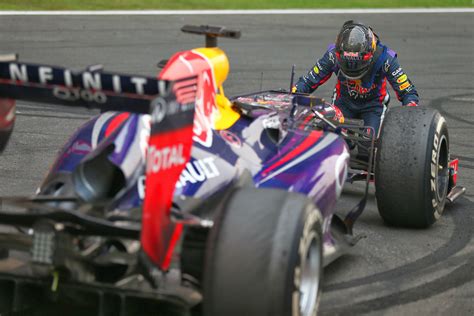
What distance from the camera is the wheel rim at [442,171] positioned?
738 cm

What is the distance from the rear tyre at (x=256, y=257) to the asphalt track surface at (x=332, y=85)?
106 centimetres

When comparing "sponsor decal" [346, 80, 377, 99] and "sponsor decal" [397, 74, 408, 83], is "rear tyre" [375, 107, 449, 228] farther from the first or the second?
"sponsor decal" [346, 80, 377, 99]

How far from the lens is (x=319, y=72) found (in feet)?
30.3

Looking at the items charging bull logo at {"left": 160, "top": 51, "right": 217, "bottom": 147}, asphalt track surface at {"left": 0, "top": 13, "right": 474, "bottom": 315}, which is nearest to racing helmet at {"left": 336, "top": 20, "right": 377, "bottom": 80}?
asphalt track surface at {"left": 0, "top": 13, "right": 474, "bottom": 315}

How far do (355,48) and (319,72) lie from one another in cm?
72

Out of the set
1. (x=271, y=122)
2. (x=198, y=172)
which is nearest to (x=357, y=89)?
(x=271, y=122)

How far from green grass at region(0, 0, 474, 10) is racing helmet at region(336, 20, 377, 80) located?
11.5 metres

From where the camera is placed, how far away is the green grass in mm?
19594

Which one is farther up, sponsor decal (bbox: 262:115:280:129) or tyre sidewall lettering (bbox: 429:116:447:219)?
sponsor decal (bbox: 262:115:280:129)

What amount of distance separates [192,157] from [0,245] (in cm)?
114

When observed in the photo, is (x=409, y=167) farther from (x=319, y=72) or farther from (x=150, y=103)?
(x=150, y=103)

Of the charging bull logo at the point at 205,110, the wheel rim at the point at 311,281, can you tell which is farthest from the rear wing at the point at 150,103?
the charging bull logo at the point at 205,110

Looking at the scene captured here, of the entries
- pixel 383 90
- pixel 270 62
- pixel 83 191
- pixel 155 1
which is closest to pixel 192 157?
pixel 83 191

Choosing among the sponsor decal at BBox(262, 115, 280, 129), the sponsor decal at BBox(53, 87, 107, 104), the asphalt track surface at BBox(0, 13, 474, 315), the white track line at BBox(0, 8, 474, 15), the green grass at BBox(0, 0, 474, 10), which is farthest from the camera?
the green grass at BBox(0, 0, 474, 10)
